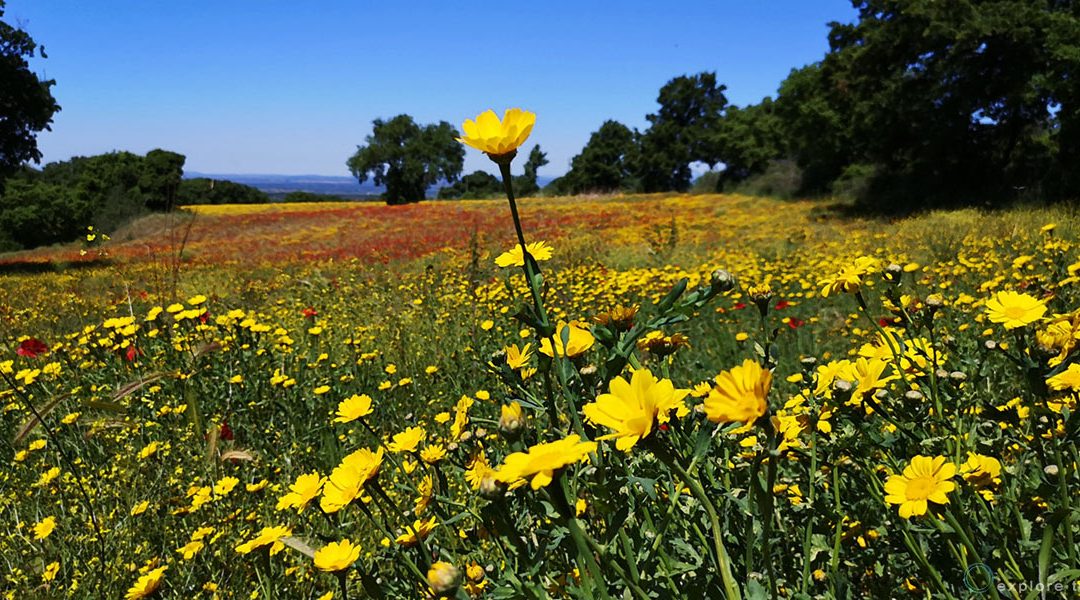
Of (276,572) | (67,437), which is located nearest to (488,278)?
(67,437)

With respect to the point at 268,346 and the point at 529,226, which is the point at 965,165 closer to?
the point at 529,226

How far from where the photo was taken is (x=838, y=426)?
1.39 m

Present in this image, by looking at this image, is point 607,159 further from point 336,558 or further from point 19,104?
point 336,558

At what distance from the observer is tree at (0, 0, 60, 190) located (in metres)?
13.8

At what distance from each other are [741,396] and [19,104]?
19116 millimetres

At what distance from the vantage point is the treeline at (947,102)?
37.0 ft

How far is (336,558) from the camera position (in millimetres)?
1067

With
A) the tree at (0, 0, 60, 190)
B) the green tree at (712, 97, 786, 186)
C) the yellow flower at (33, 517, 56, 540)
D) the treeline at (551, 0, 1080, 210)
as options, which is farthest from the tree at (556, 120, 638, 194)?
the yellow flower at (33, 517, 56, 540)

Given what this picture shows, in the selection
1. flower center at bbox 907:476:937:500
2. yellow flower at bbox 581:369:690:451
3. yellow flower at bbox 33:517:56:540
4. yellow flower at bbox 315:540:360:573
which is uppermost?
yellow flower at bbox 581:369:690:451

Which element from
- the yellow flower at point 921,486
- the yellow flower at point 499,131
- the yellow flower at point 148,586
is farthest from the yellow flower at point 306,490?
the yellow flower at point 921,486

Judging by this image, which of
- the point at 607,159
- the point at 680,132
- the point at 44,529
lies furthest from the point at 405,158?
the point at 44,529

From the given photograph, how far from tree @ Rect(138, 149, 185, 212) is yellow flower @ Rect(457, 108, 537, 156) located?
1703 inches

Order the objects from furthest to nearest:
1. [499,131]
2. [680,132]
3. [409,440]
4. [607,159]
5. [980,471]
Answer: [607,159] → [680,132] → [409,440] → [980,471] → [499,131]

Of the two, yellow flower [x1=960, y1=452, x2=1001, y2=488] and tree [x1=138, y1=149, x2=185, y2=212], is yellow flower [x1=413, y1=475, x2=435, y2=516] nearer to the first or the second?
yellow flower [x1=960, y1=452, x2=1001, y2=488]
